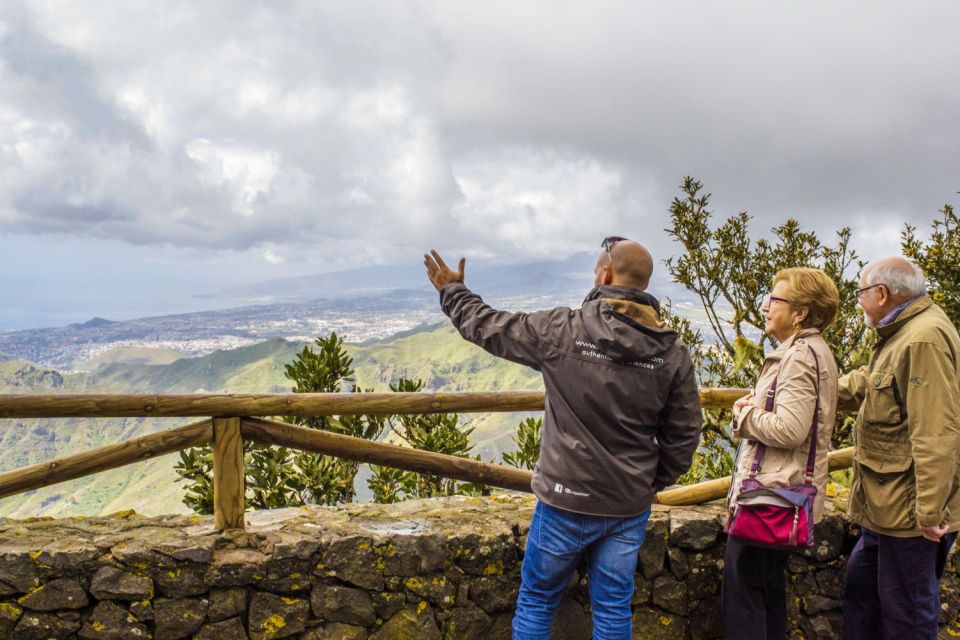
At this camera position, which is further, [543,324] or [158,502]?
[158,502]

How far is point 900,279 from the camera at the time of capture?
281 centimetres

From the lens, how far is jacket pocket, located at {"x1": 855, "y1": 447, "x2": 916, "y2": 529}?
2766mm

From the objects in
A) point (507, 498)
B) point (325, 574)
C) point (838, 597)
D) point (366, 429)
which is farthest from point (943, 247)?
point (325, 574)

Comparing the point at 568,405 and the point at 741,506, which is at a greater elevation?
the point at 568,405

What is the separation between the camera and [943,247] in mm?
7109

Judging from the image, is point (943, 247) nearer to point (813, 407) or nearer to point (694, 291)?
point (694, 291)

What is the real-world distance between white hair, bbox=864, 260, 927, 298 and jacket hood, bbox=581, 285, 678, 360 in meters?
1.07

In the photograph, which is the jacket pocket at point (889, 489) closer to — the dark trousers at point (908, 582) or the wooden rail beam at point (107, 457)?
the dark trousers at point (908, 582)

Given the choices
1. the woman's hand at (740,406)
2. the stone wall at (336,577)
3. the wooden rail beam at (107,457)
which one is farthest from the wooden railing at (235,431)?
the woman's hand at (740,406)

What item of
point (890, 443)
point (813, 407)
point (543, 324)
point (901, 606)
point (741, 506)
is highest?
point (543, 324)

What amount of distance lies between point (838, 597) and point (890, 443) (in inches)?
60.6

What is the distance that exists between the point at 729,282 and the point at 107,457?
7660 millimetres

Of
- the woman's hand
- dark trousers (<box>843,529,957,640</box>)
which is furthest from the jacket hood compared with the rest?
dark trousers (<box>843,529,957,640</box>)

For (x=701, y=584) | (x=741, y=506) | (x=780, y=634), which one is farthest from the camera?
(x=701, y=584)
